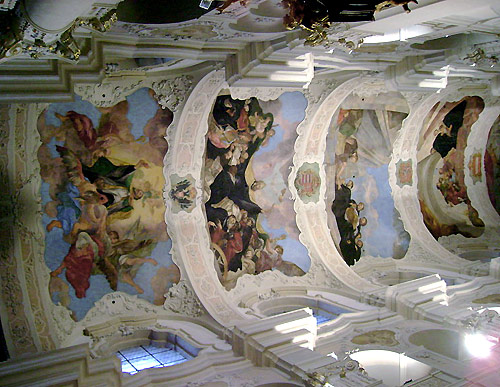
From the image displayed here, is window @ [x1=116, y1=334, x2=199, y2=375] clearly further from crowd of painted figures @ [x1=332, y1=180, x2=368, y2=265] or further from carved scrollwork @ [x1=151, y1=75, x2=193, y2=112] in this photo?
crowd of painted figures @ [x1=332, y1=180, x2=368, y2=265]

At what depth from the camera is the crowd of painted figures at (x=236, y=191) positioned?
1105 centimetres

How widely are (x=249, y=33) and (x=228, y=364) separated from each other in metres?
5.30

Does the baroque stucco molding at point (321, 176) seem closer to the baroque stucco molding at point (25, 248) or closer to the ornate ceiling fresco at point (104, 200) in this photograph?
the ornate ceiling fresco at point (104, 200)

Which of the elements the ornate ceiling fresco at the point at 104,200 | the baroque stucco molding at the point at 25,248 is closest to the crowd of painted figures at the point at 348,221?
the ornate ceiling fresco at the point at 104,200

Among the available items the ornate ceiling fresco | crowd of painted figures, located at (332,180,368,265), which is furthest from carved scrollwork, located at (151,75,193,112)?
crowd of painted figures, located at (332,180,368,265)

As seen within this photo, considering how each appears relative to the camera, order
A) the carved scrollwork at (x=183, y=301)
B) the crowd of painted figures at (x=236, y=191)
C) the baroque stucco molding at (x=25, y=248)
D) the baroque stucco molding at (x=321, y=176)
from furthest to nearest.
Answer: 1. the baroque stucco molding at (x=321, y=176)
2. the crowd of painted figures at (x=236, y=191)
3. the carved scrollwork at (x=183, y=301)
4. the baroque stucco molding at (x=25, y=248)

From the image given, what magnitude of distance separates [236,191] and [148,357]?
13.6ft

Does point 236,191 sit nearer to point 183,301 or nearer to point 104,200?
point 183,301

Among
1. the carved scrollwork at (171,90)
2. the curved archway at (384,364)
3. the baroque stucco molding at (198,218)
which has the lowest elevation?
the curved archway at (384,364)

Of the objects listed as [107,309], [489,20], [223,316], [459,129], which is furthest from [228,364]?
[459,129]

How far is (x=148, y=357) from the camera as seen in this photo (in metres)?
9.61

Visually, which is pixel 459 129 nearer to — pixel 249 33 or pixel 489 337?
pixel 489 337

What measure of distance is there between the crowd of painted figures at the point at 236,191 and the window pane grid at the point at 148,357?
84.3 inches

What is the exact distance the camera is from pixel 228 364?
8594mm
